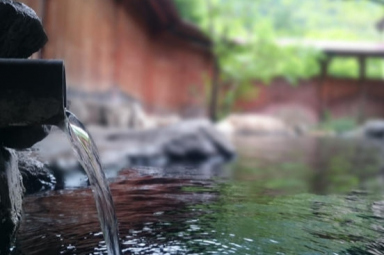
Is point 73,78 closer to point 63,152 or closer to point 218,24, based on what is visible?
point 63,152

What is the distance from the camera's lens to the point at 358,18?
119 feet

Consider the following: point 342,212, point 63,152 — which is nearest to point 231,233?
point 342,212

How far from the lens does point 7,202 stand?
6.62ft

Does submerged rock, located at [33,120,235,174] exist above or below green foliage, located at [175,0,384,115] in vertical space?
below

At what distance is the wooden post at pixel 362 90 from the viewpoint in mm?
21609

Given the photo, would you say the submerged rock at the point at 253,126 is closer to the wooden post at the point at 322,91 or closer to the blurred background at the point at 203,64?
the blurred background at the point at 203,64

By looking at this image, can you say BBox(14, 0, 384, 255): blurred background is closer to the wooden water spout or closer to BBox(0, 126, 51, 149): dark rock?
the wooden water spout

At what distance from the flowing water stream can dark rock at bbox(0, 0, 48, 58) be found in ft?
1.21

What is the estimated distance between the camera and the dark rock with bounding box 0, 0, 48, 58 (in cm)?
192

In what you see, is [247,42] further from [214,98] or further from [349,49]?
[349,49]

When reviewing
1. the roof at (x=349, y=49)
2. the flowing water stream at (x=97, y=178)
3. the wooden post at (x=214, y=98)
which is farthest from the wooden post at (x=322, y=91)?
the flowing water stream at (x=97, y=178)

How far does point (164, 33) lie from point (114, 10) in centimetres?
601

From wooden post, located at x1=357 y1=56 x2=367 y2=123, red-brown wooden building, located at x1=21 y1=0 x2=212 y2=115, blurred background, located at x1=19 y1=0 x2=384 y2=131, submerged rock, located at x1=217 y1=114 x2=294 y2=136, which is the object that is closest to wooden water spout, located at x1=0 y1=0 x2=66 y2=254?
red-brown wooden building, located at x1=21 y1=0 x2=212 y2=115

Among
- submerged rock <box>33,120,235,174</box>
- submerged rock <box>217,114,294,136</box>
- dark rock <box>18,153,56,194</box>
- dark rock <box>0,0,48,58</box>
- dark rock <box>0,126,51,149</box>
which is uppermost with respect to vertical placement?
dark rock <box>0,0,48,58</box>
